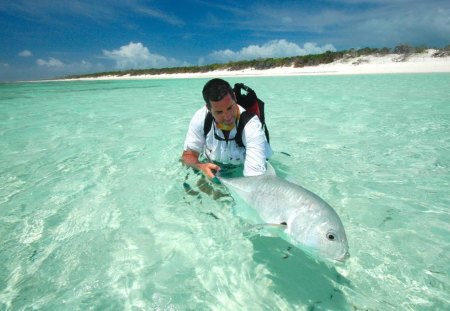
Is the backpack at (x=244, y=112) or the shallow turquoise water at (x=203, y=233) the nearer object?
the shallow turquoise water at (x=203, y=233)

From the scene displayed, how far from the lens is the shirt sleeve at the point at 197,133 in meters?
3.48

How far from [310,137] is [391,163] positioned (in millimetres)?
1903

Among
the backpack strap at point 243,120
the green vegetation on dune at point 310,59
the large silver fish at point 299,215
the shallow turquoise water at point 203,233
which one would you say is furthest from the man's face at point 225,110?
the green vegetation on dune at point 310,59

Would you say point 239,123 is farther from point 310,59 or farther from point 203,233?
point 310,59

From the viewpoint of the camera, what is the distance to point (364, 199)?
138 inches

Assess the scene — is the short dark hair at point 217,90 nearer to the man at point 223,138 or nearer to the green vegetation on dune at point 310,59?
the man at point 223,138

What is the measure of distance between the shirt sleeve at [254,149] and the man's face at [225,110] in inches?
8.3

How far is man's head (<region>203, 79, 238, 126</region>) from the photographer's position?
9.18 ft

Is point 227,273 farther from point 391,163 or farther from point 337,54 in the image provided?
point 337,54

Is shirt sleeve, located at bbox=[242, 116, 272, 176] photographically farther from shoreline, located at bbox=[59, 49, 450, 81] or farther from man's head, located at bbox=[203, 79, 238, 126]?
shoreline, located at bbox=[59, 49, 450, 81]

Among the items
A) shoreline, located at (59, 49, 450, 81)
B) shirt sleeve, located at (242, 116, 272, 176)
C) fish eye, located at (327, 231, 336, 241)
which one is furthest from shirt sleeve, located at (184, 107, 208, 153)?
shoreline, located at (59, 49, 450, 81)

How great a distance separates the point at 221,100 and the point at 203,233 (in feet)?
4.54

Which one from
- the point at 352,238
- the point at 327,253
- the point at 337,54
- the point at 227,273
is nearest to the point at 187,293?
the point at 227,273

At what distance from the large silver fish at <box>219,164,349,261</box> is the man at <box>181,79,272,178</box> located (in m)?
0.52
